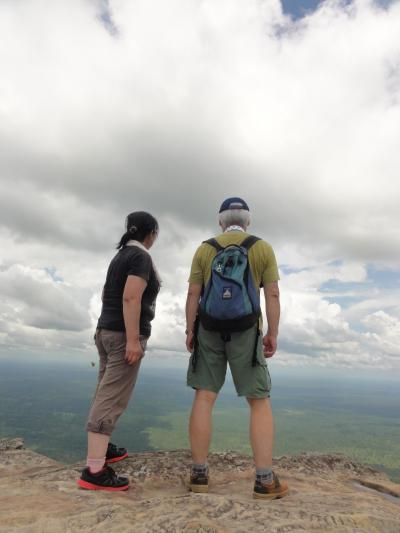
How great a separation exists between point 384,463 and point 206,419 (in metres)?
207

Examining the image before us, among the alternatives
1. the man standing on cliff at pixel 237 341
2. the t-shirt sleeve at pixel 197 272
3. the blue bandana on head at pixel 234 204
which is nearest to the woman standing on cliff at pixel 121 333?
the t-shirt sleeve at pixel 197 272

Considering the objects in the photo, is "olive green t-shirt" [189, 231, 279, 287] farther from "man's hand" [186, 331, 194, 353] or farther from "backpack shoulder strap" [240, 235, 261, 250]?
"man's hand" [186, 331, 194, 353]

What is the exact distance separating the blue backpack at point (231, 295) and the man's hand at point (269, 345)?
51cm

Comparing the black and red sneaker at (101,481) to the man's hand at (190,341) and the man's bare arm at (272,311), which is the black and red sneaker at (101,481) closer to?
the man's hand at (190,341)

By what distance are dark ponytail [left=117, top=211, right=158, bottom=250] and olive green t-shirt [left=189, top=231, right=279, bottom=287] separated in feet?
3.21

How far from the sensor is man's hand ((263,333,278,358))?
4883 millimetres

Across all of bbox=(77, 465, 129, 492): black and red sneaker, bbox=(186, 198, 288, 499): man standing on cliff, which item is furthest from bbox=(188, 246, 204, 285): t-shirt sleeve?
bbox=(77, 465, 129, 492): black and red sneaker

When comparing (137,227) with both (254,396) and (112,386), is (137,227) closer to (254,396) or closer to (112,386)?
(112,386)

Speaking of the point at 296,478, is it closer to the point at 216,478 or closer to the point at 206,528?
the point at 216,478

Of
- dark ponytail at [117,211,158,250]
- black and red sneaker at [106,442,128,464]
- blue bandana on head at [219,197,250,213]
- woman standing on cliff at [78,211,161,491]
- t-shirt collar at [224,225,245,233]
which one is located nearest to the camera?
woman standing on cliff at [78,211,161,491]

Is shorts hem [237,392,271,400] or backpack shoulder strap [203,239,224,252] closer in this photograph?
shorts hem [237,392,271,400]

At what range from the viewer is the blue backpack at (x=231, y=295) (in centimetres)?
459

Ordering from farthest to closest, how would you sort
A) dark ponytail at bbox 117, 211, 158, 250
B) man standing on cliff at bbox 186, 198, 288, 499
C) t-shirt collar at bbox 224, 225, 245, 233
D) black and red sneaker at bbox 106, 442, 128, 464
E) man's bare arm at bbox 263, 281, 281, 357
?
black and red sneaker at bbox 106, 442, 128, 464, dark ponytail at bbox 117, 211, 158, 250, t-shirt collar at bbox 224, 225, 245, 233, man's bare arm at bbox 263, 281, 281, 357, man standing on cliff at bbox 186, 198, 288, 499

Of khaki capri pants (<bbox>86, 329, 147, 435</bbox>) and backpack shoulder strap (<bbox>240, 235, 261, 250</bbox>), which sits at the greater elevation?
backpack shoulder strap (<bbox>240, 235, 261, 250</bbox>)
